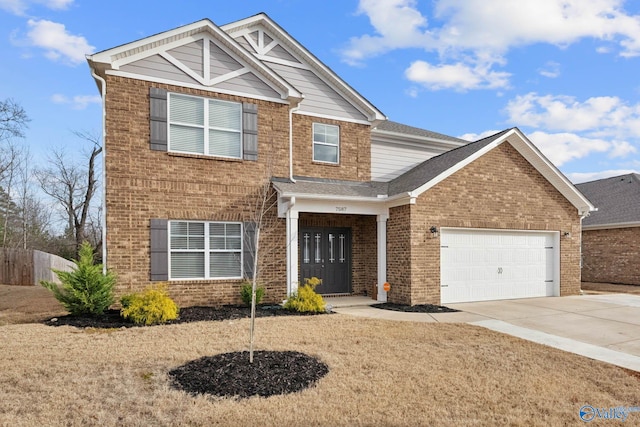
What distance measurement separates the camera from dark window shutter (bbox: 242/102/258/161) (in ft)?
34.6

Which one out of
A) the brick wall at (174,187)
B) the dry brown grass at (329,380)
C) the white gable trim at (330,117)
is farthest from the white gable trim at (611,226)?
the brick wall at (174,187)

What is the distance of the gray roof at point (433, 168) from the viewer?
11216 millimetres

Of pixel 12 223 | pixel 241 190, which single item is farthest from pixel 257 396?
pixel 12 223

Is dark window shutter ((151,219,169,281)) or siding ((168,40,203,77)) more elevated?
siding ((168,40,203,77))

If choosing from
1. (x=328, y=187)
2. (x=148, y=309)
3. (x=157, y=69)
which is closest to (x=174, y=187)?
(x=157, y=69)

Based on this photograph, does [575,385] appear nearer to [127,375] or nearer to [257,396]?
[257,396]

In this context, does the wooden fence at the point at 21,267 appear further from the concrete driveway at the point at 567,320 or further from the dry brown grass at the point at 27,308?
the concrete driveway at the point at 567,320

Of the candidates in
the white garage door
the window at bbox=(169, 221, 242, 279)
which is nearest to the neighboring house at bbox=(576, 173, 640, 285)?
the white garage door

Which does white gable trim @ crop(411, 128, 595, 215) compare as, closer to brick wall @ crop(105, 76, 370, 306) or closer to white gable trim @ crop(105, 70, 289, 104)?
A: brick wall @ crop(105, 76, 370, 306)

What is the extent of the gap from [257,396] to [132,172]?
7016mm

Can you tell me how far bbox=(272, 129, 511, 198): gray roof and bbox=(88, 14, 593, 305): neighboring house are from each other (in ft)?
0.23

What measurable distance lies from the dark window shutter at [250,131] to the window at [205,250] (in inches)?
76.2

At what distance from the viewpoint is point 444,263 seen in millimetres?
11148

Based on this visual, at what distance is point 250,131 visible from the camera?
418 inches
